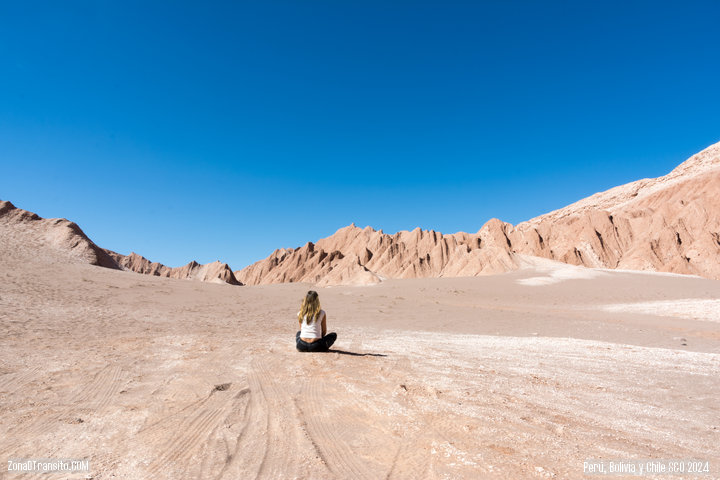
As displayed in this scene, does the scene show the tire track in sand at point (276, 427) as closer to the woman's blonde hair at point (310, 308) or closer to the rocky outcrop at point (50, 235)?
the woman's blonde hair at point (310, 308)

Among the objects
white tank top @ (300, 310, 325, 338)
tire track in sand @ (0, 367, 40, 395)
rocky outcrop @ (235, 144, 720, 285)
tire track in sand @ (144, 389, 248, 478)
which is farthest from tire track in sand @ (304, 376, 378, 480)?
rocky outcrop @ (235, 144, 720, 285)

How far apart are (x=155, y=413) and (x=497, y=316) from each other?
15.8 metres

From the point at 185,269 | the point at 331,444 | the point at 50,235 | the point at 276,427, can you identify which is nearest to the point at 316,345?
the point at 276,427

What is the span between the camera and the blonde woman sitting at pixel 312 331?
23.4ft

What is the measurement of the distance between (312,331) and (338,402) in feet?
10.3

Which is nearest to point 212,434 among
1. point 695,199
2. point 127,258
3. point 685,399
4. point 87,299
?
point 685,399

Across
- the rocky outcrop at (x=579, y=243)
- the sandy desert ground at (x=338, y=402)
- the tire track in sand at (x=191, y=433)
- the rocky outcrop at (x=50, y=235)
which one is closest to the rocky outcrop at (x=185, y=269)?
the rocky outcrop at (x=579, y=243)

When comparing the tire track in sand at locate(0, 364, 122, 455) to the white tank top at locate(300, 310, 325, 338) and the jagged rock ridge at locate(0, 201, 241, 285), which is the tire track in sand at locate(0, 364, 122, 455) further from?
the jagged rock ridge at locate(0, 201, 241, 285)

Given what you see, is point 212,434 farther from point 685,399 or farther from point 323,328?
point 685,399

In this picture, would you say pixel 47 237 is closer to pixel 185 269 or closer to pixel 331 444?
pixel 331 444

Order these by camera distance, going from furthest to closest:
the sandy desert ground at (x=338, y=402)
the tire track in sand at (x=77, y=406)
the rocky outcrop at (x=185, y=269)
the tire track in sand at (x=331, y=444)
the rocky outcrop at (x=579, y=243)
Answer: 1. the rocky outcrop at (x=185, y=269)
2. the rocky outcrop at (x=579, y=243)
3. the tire track in sand at (x=77, y=406)
4. the sandy desert ground at (x=338, y=402)
5. the tire track in sand at (x=331, y=444)

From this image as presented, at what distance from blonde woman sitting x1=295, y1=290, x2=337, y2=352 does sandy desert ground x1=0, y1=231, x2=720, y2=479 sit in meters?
0.44

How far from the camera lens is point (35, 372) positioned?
525 centimetres

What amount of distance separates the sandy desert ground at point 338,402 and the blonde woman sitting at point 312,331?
44 cm
